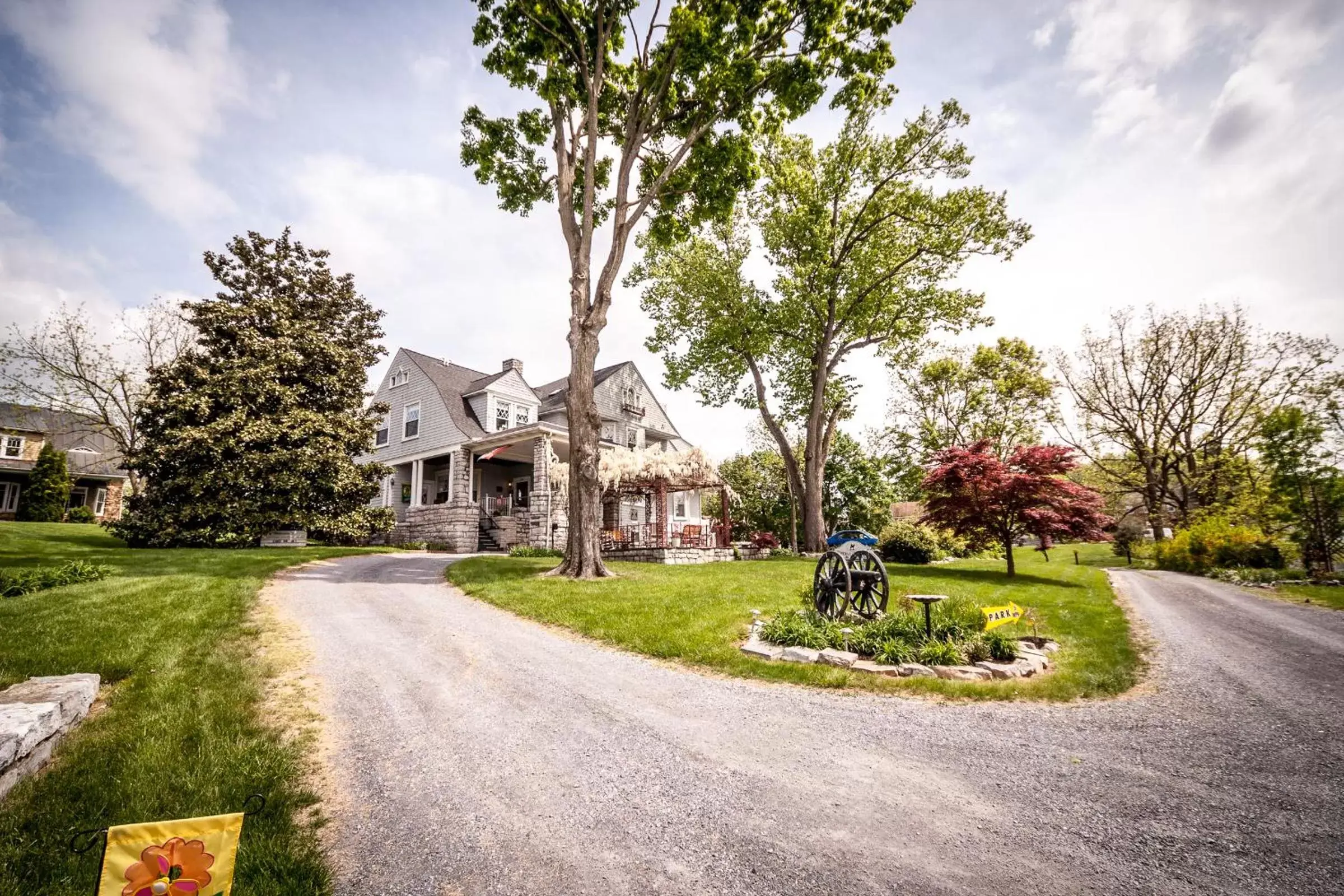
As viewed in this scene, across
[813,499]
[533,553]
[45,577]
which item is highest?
[813,499]

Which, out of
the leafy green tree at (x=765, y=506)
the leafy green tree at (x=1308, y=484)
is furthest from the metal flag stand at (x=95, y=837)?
the leafy green tree at (x=765, y=506)

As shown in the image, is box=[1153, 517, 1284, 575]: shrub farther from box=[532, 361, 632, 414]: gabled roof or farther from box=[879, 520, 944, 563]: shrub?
box=[532, 361, 632, 414]: gabled roof

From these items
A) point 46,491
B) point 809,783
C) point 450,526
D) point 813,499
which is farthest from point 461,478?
point 46,491

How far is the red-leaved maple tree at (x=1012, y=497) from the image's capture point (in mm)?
13711

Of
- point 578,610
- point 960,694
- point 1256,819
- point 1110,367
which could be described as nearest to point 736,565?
point 578,610

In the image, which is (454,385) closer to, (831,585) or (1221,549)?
(831,585)

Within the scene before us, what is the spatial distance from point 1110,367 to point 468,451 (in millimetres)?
31824

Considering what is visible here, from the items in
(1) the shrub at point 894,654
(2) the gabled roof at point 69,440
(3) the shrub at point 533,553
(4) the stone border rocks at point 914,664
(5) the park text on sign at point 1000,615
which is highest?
(2) the gabled roof at point 69,440

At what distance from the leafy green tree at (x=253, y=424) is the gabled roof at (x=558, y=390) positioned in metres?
8.38

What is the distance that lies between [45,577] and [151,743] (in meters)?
8.31

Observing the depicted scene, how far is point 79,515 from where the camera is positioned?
2973cm

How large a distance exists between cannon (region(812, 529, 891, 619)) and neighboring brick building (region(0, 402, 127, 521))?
40323 millimetres

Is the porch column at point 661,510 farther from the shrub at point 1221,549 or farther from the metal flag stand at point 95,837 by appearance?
the shrub at point 1221,549

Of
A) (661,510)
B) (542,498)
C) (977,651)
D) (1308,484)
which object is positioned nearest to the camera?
(977,651)
